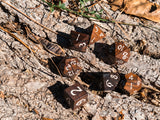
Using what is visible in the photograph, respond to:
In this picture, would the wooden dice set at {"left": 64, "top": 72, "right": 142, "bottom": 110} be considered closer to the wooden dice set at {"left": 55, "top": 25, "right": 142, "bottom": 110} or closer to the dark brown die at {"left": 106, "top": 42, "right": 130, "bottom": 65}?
the wooden dice set at {"left": 55, "top": 25, "right": 142, "bottom": 110}

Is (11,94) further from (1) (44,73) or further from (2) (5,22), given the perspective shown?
(2) (5,22)

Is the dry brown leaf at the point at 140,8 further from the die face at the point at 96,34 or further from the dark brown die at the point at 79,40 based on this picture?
the dark brown die at the point at 79,40

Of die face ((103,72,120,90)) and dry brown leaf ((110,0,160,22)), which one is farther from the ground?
dry brown leaf ((110,0,160,22))

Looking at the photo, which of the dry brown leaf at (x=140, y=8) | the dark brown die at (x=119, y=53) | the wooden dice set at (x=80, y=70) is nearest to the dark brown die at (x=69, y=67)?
the wooden dice set at (x=80, y=70)

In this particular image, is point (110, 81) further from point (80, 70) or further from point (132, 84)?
point (80, 70)

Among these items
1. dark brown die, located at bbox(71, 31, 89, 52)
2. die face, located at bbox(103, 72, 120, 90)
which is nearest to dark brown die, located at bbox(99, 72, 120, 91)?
die face, located at bbox(103, 72, 120, 90)
